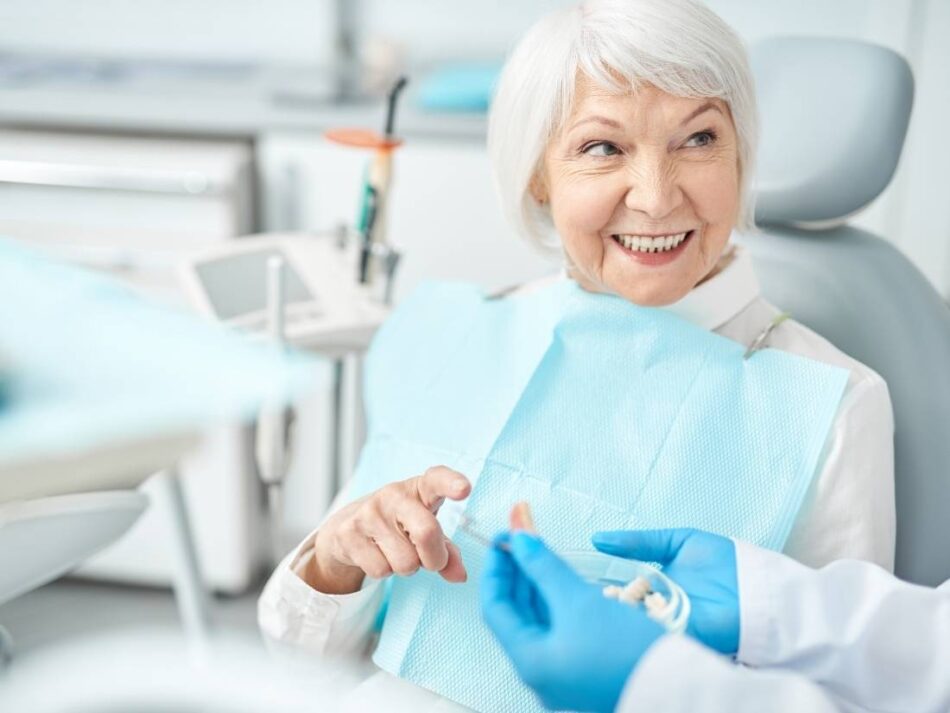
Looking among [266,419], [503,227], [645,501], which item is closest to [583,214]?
[645,501]

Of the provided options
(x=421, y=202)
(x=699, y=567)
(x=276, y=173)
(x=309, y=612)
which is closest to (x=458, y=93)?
(x=421, y=202)

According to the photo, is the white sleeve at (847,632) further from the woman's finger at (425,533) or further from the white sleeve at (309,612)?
the white sleeve at (309,612)

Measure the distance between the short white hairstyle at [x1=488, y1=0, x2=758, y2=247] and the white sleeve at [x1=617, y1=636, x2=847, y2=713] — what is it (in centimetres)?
47

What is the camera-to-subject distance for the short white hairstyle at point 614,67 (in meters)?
0.91

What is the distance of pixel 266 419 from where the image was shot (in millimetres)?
1295

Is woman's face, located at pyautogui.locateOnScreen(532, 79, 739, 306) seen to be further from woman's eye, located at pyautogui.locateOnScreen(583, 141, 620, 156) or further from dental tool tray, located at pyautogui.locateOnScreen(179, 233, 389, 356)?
dental tool tray, located at pyautogui.locateOnScreen(179, 233, 389, 356)

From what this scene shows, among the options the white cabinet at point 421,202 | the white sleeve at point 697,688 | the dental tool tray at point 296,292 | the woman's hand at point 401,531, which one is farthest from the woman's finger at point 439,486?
the white cabinet at point 421,202

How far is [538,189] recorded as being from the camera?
1054mm

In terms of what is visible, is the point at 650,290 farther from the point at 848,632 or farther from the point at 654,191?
the point at 848,632

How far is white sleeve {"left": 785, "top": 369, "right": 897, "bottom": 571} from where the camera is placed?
941 mm

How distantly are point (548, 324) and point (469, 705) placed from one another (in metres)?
0.37

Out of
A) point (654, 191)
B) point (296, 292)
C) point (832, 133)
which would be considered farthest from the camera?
point (296, 292)

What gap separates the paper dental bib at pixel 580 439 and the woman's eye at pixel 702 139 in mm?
183

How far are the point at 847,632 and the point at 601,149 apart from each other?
45 cm
